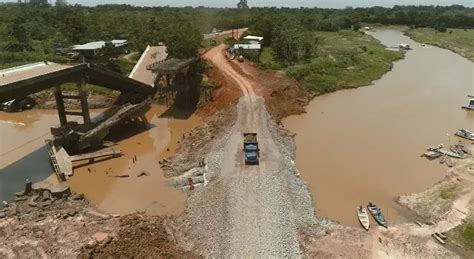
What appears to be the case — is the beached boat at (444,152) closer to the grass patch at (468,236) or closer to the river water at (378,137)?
the river water at (378,137)

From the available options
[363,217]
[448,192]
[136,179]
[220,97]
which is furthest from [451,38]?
[136,179]

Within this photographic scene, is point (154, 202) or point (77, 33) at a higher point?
point (77, 33)

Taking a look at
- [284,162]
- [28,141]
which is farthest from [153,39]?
[284,162]

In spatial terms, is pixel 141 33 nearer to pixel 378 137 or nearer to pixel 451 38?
pixel 378 137

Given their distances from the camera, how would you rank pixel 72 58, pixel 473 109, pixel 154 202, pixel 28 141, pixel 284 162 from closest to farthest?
pixel 154 202 → pixel 284 162 → pixel 28 141 → pixel 473 109 → pixel 72 58

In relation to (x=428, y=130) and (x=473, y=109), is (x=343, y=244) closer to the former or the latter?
(x=428, y=130)

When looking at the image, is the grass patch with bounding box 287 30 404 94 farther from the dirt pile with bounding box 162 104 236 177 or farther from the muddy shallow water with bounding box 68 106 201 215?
the muddy shallow water with bounding box 68 106 201 215
